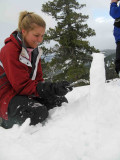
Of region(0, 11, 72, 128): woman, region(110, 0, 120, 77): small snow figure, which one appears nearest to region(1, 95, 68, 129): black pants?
region(0, 11, 72, 128): woman

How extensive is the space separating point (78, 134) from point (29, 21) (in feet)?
5.51

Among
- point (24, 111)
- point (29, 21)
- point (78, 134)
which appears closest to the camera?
point (78, 134)

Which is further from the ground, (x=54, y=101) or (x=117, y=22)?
(x=117, y=22)

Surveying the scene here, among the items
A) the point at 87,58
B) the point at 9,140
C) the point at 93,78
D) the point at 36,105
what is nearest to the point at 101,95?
the point at 93,78

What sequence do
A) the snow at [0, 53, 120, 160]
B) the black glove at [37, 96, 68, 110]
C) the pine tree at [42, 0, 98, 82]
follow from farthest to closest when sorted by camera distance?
1. the pine tree at [42, 0, 98, 82]
2. the black glove at [37, 96, 68, 110]
3. the snow at [0, 53, 120, 160]

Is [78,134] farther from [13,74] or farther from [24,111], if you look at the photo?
[13,74]

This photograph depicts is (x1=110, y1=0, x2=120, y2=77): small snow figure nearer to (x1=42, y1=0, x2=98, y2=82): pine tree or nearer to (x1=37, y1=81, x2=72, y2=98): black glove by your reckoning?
(x1=37, y1=81, x2=72, y2=98): black glove

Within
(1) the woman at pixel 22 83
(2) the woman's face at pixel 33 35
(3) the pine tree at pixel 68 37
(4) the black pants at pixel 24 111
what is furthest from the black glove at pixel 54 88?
(3) the pine tree at pixel 68 37

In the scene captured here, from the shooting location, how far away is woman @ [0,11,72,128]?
2.38 m

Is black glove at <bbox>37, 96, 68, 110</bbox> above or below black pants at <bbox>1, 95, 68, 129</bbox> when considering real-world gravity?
below

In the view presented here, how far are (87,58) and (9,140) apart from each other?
1327 centimetres

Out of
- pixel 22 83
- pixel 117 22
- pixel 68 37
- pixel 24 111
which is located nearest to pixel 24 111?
pixel 24 111

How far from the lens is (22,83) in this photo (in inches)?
95.1

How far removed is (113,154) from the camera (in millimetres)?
1420
